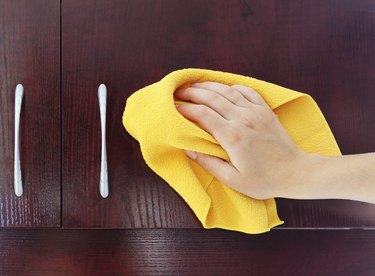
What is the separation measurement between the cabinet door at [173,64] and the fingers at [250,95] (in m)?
0.06

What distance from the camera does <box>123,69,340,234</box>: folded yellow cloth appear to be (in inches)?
23.4

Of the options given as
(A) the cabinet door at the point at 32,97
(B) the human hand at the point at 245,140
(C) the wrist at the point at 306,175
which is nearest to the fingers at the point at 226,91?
(B) the human hand at the point at 245,140

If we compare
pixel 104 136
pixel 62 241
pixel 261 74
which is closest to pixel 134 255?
pixel 62 241

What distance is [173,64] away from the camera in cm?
67

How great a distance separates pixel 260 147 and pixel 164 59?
0.60 ft

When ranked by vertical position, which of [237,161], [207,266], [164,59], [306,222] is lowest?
[207,266]

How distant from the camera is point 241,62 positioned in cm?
68

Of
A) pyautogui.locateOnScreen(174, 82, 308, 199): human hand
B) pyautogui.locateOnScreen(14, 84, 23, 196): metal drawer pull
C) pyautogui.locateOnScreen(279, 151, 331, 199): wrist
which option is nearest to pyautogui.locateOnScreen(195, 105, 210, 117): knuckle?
pyautogui.locateOnScreen(174, 82, 308, 199): human hand

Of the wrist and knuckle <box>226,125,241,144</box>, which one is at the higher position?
knuckle <box>226,125,241,144</box>

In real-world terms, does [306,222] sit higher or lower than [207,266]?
higher

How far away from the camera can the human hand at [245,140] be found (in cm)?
60

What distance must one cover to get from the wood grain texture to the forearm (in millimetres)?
259

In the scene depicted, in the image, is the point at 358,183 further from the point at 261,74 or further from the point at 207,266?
the point at 207,266

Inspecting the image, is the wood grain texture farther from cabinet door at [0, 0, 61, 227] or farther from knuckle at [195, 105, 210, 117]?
knuckle at [195, 105, 210, 117]
